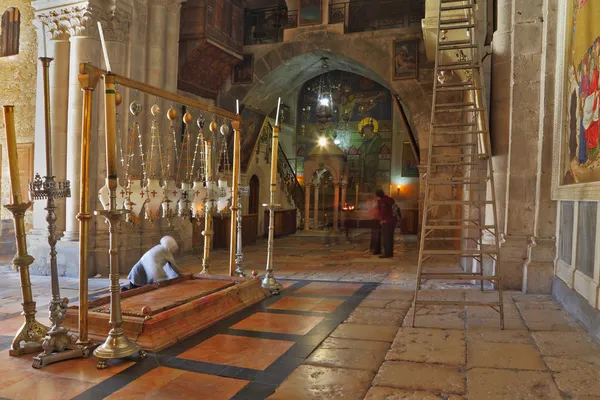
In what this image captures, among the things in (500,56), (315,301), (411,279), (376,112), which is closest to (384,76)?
(500,56)

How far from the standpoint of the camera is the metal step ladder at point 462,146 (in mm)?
5520

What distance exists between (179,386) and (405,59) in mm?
9550

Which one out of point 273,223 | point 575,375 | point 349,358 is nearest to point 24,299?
point 349,358

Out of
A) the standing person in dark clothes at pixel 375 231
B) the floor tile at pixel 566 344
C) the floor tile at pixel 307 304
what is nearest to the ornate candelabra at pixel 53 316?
the floor tile at pixel 307 304

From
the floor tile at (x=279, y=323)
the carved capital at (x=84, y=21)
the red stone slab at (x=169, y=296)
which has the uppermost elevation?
the carved capital at (x=84, y=21)

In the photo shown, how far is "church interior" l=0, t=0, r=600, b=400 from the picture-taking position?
3.63 metres

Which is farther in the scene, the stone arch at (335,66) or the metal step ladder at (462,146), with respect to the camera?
the stone arch at (335,66)

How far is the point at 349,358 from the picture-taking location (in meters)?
3.83

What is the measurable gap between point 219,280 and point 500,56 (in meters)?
4.85

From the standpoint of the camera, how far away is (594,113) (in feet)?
15.1

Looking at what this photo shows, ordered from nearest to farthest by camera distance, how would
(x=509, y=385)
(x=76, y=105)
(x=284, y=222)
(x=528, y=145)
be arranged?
(x=509, y=385), (x=528, y=145), (x=76, y=105), (x=284, y=222)

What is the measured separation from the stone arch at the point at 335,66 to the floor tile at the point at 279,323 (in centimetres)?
701

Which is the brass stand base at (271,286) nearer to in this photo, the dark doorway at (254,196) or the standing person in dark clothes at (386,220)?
the standing person in dark clothes at (386,220)

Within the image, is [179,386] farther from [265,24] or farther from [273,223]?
[265,24]
